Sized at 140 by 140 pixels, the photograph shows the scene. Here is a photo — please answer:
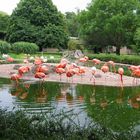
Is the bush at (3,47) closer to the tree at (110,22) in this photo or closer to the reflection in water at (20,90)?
the tree at (110,22)

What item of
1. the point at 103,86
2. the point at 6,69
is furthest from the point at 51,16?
the point at 103,86

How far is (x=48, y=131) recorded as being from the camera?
19.9 feet

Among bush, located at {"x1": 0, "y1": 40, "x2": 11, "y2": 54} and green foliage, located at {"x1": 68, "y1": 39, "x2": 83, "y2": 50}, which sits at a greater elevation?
bush, located at {"x1": 0, "y1": 40, "x2": 11, "y2": 54}

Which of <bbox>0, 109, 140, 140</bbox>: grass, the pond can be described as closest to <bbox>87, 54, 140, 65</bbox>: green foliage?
the pond

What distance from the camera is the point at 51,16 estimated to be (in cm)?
5238

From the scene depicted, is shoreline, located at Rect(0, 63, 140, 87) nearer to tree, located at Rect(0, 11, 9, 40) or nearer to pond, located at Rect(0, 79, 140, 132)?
pond, located at Rect(0, 79, 140, 132)

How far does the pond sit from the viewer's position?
953cm

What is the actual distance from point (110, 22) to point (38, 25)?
12356mm

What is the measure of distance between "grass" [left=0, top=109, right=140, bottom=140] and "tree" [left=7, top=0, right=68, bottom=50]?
1720 inches

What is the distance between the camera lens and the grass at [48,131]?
5.61 meters

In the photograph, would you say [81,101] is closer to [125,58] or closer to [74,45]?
[125,58]

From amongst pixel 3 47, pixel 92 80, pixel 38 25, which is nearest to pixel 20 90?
pixel 92 80

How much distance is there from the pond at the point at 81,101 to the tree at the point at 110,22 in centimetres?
2611

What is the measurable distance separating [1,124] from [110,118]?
12.4 ft
